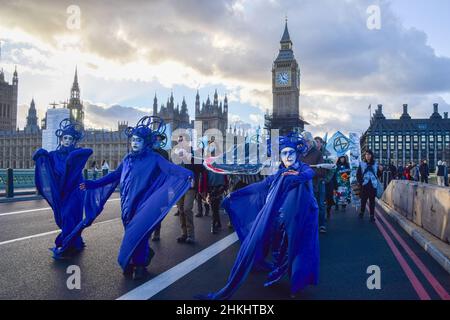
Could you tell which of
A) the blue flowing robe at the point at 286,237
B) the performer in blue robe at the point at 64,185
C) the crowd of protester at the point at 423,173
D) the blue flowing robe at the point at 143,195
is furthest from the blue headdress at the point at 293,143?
the crowd of protester at the point at 423,173

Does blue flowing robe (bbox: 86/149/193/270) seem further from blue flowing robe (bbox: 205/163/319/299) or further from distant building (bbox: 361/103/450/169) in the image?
distant building (bbox: 361/103/450/169)

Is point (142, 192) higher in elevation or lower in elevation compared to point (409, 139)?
lower

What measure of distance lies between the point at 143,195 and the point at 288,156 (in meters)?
1.97

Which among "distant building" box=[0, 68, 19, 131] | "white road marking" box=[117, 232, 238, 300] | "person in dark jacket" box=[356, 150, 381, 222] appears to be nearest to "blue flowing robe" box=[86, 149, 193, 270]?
"white road marking" box=[117, 232, 238, 300]

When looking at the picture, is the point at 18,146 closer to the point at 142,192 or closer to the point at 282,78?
the point at 282,78

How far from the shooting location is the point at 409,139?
376ft

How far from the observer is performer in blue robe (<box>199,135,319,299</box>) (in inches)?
175

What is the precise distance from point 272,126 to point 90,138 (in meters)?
51.2

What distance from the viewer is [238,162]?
9.59 meters

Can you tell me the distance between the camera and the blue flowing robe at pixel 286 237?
4.39 meters

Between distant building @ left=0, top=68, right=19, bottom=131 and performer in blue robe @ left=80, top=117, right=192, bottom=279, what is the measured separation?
15163cm

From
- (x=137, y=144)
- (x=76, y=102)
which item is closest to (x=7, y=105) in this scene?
(x=76, y=102)

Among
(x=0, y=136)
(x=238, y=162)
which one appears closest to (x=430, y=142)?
(x=238, y=162)
